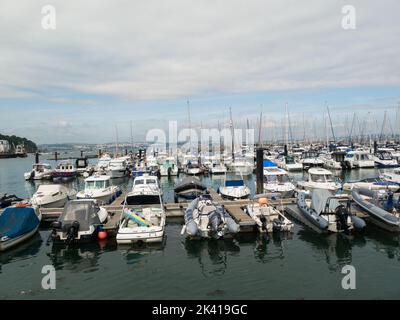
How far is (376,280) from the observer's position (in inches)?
547

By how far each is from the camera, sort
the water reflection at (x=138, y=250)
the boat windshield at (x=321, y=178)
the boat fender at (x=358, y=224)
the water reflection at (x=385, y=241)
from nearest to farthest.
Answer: the water reflection at (x=138, y=250)
the water reflection at (x=385, y=241)
the boat fender at (x=358, y=224)
the boat windshield at (x=321, y=178)

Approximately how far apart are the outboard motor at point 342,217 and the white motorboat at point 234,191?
1213cm

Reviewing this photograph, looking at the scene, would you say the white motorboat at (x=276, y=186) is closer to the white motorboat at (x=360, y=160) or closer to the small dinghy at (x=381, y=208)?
the small dinghy at (x=381, y=208)

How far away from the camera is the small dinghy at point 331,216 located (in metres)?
19.5

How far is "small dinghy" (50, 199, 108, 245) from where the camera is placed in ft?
60.3

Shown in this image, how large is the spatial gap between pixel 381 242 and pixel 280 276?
798 cm

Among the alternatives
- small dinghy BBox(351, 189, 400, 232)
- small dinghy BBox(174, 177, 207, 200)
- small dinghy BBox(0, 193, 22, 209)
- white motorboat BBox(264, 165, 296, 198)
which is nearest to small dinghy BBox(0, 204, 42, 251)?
small dinghy BBox(0, 193, 22, 209)

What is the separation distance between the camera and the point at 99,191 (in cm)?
3338

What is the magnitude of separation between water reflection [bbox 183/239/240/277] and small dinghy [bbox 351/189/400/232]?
9.37 meters

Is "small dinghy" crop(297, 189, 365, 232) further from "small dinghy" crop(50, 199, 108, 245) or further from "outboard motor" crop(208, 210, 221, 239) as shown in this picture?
"small dinghy" crop(50, 199, 108, 245)

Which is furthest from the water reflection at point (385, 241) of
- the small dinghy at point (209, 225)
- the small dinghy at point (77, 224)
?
the small dinghy at point (77, 224)

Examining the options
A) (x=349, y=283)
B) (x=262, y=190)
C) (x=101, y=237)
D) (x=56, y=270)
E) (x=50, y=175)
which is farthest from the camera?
(x=50, y=175)
